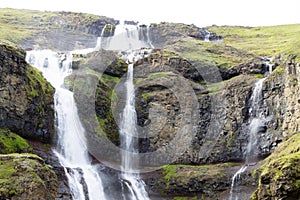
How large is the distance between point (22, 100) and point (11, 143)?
555 cm

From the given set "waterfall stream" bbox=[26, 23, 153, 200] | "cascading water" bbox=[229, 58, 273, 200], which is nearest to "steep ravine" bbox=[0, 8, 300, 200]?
"cascading water" bbox=[229, 58, 273, 200]

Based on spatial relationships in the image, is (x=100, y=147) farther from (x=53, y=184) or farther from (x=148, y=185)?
(x=53, y=184)

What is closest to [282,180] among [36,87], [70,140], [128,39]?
[70,140]

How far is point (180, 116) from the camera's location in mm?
47281

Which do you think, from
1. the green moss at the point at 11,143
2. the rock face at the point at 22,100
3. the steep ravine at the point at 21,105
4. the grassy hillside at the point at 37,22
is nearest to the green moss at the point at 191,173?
the steep ravine at the point at 21,105

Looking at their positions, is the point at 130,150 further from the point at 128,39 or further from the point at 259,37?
the point at 259,37

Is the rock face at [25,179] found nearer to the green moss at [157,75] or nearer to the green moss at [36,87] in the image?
the green moss at [36,87]

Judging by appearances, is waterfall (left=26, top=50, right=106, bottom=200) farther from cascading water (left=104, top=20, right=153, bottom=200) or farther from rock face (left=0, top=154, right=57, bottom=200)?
rock face (left=0, top=154, right=57, bottom=200)

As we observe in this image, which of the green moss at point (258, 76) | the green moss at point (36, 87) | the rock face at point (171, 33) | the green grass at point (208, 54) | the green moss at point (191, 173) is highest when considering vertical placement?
the rock face at point (171, 33)

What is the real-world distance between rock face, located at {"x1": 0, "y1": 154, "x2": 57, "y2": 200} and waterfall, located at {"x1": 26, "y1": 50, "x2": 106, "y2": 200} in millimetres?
10810

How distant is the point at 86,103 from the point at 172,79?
1165 centimetres

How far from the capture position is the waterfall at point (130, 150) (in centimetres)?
3800

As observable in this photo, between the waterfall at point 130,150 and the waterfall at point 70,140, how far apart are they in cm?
321

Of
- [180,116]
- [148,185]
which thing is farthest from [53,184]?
[180,116]
